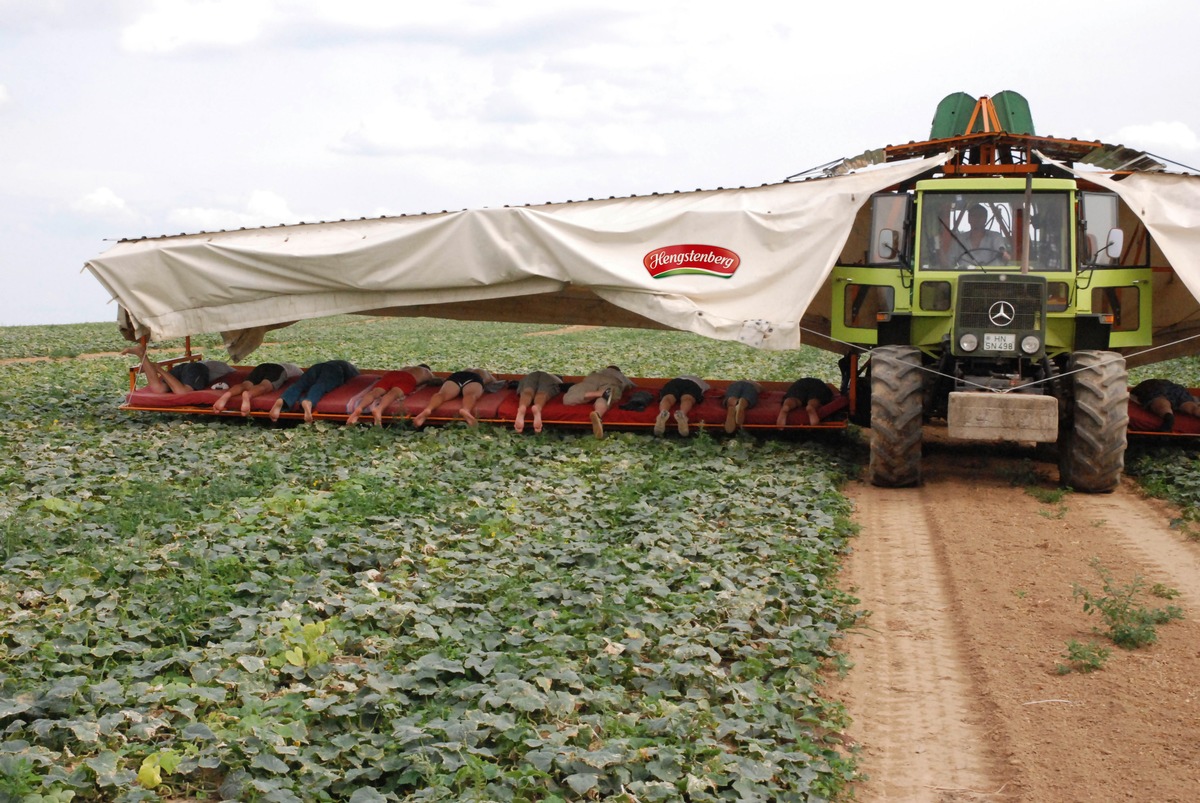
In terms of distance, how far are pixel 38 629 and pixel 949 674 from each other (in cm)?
510

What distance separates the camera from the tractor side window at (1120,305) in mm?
12852

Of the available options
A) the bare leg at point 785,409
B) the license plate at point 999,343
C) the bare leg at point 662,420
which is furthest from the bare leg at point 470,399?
the license plate at point 999,343

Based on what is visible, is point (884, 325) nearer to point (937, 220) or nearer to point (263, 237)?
point (937, 220)

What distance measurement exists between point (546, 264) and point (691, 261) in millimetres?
1740

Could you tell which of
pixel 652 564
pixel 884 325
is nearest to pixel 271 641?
pixel 652 564

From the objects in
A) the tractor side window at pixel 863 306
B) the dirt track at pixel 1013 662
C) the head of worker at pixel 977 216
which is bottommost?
the dirt track at pixel 1013 662

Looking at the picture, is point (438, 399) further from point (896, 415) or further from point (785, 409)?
point (896, 415)

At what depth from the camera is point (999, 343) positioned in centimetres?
1188

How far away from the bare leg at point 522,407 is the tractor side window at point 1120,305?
6.17 m

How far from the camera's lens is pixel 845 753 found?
5871mm

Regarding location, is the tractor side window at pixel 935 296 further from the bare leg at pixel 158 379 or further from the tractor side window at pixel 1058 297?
the bare leg at pixel 158 379

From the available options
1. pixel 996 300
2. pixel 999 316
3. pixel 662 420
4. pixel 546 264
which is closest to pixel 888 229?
pixel 996 300

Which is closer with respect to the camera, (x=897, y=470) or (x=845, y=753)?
(x=845, y=753)

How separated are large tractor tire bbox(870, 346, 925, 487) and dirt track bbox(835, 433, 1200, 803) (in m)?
0.59
